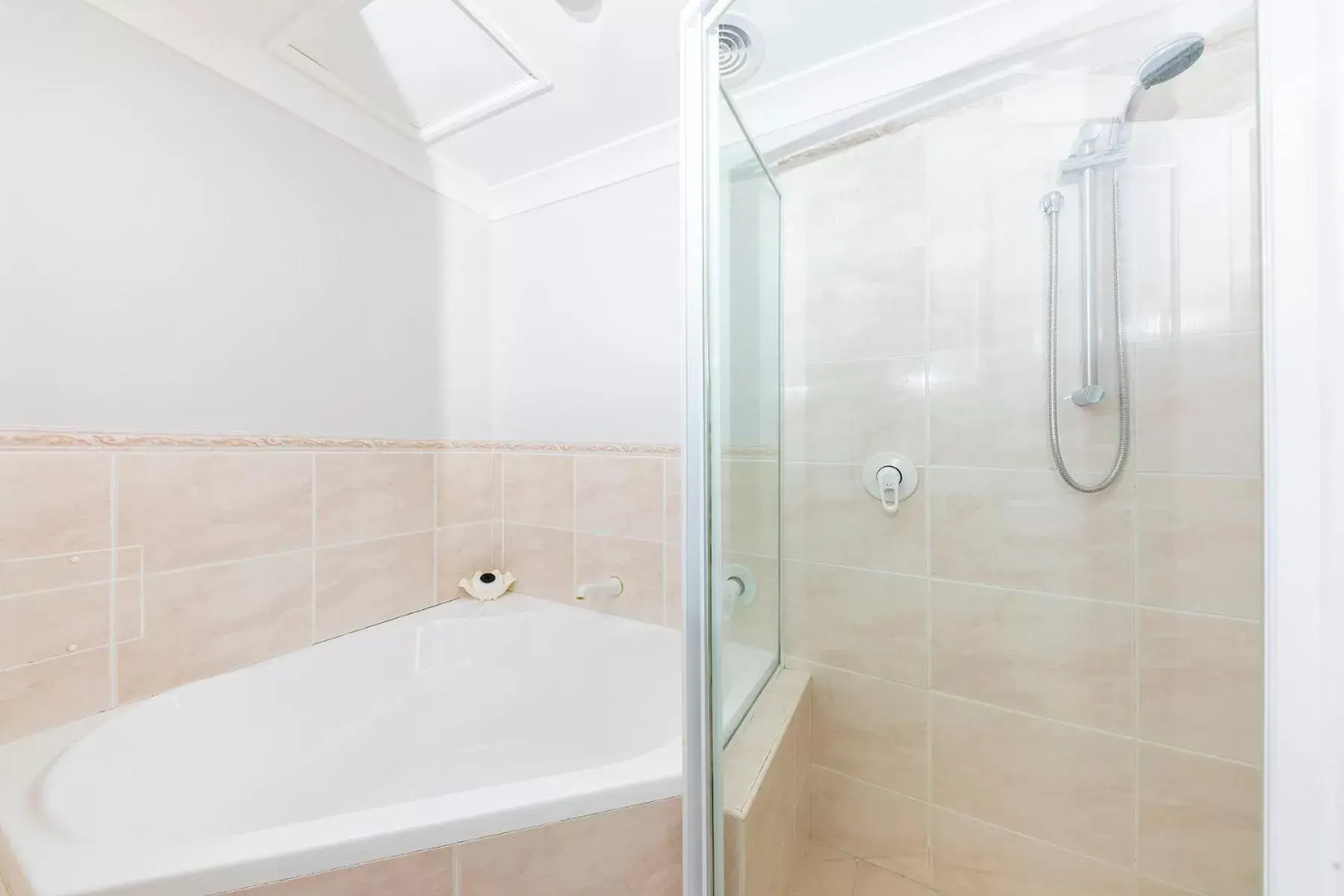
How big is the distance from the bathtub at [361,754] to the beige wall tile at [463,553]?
78 mm

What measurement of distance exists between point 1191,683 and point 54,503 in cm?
202

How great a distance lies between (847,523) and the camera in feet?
3.81

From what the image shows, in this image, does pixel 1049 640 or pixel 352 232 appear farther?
pixel 352 232

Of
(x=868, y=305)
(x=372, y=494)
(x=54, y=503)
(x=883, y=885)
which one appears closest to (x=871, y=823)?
(x=883, y=885)

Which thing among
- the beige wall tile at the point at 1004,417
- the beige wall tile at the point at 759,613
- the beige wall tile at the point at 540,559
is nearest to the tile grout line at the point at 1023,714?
the beige wall tile at the point at 759,613

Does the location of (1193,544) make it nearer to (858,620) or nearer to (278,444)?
(858,620)

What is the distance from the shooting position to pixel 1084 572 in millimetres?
938

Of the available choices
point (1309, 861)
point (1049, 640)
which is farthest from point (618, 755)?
point (1309, 861)

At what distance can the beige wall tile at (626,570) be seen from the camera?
4.81 feet

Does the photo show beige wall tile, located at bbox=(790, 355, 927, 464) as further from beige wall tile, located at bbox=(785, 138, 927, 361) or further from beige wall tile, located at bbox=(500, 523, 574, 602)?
beige wall tile, located at bbox=(500, 523, 574, 602)

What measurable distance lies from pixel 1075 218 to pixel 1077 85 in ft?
0.81

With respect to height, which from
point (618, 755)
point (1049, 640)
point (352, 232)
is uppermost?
point (352, 232)

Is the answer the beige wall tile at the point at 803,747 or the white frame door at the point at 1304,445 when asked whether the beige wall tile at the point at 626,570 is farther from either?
the white frame door at the point at 1304,445

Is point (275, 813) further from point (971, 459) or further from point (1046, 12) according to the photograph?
point (1046, 12)
